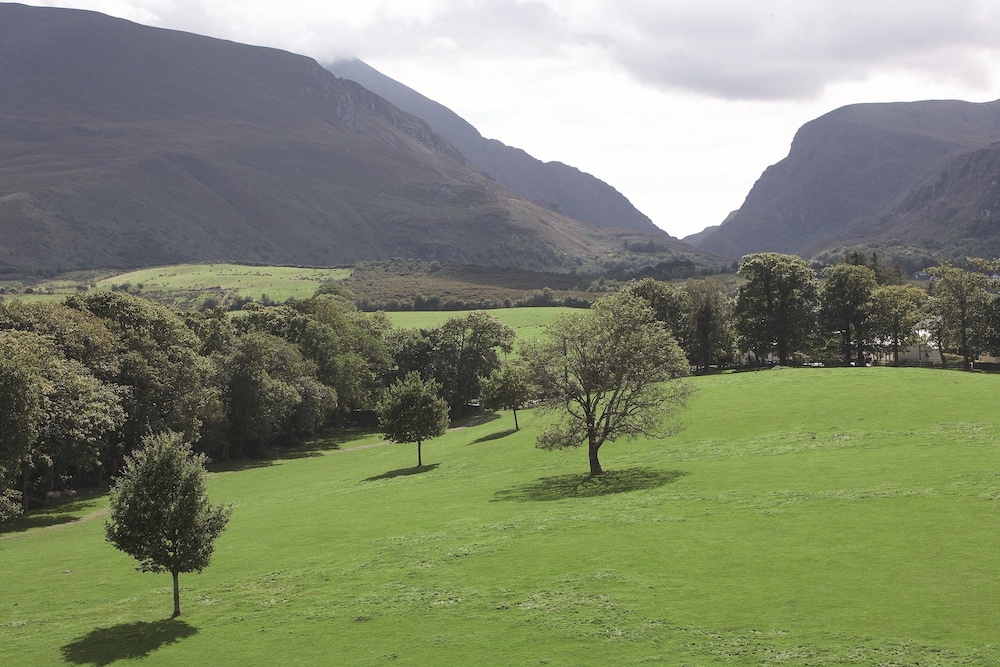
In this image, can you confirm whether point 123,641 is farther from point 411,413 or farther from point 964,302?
point 964,302

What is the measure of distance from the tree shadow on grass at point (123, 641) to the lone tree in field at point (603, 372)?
2452cm

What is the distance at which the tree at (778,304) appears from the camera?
93.2 m

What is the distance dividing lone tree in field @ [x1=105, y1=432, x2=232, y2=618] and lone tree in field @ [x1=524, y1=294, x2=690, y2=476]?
2268cm

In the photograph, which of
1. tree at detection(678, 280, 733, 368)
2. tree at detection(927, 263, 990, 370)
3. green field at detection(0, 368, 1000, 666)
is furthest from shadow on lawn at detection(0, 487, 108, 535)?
tree at detection(927, 263, 990, 370)

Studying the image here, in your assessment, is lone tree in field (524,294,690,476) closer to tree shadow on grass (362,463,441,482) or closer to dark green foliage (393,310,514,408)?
tree shadow on grass (362,463,441,482)

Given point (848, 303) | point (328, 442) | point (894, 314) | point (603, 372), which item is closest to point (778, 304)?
point (848, 303)

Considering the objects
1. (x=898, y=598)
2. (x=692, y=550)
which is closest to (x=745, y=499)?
(x=692, y=550)

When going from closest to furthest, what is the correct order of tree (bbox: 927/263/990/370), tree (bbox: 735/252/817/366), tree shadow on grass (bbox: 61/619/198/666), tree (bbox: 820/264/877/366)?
tree shadow on grass (bbox: 61/619/198/666)
tree (bbox: 927/263/990/370)
tree (bbox: 735/252/817/366)
tree (bbox: 820/264/877/366)

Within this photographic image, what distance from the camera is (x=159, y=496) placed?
28.7m

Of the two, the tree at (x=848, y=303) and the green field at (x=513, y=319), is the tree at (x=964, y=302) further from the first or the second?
the green field at (x=513, y=319)

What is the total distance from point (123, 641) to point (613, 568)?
1789cm

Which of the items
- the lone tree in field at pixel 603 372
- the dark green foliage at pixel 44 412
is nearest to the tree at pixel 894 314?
the lone tree in field at pixel 603 372

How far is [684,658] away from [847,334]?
84.6 meters

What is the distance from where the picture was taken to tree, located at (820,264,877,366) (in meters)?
93.5
